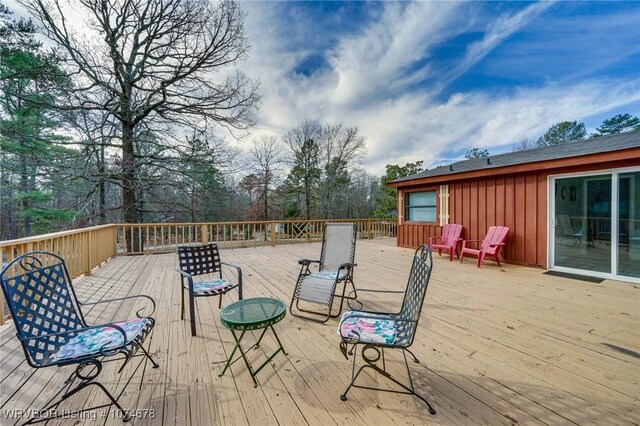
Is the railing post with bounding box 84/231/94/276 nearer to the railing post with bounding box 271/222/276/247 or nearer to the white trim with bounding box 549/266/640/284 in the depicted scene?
the railing post with bounding box 271/222/276/247

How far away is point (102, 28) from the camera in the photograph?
7.39 m

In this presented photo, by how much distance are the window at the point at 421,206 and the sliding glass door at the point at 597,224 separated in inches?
114

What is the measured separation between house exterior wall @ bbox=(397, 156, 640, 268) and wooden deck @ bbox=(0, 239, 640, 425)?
6.27 feet

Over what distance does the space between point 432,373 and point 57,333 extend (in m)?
2.46

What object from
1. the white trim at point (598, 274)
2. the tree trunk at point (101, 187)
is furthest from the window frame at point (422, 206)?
the tree trunk at point (101, 187)

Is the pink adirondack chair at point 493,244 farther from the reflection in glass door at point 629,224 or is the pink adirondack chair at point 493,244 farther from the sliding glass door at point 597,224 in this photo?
the reflection in glass door at point 629,224

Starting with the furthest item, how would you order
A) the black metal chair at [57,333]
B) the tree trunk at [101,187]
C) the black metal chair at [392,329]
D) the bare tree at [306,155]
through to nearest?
the bare tree at [306,155] → the tree trunk at [101,187] → the black metal chair at [392,329] → the black metal chair at [57,333]

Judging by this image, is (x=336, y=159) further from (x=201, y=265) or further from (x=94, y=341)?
(x=94, y=341)

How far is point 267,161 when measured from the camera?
57.9 ft

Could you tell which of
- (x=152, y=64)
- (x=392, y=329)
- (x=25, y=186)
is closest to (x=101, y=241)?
(x=152, y=64)

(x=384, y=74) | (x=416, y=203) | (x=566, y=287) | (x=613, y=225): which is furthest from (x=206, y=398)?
(x=384, y=74)

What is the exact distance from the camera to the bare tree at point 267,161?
677 inches

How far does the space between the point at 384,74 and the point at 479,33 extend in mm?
2461

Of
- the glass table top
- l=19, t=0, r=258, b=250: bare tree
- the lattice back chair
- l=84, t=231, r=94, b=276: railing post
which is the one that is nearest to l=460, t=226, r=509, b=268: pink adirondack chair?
the lattice back chair
